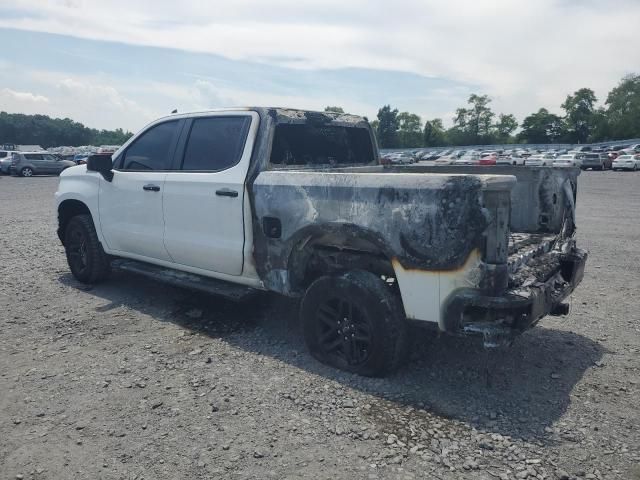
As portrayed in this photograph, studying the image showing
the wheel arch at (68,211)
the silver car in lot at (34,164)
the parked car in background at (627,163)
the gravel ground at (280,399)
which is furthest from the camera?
the parked car in background at (627,163)

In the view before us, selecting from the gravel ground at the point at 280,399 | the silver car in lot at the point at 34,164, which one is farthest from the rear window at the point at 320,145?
the silver car in lot at the point at 34,164

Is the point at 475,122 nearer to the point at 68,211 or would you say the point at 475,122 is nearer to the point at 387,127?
the point at 387,127

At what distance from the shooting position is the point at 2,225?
10.9 meters

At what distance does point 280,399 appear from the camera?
3391 mm

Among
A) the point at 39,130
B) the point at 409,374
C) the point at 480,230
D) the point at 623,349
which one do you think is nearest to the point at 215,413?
the point at 409,374

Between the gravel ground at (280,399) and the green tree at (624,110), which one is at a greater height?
the green tree at (624,110)

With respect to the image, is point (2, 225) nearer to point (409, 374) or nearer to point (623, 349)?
point (409, 374)

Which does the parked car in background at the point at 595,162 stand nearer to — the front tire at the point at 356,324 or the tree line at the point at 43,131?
the front tire at the point at 356,324

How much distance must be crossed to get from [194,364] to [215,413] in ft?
2.61

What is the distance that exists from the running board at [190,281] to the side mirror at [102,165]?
95 centimetres

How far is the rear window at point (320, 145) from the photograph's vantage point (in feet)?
14.7

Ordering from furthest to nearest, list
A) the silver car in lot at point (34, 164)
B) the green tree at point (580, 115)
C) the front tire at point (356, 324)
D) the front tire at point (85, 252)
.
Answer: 1. the green tree at point (580, 115)
2. the silver car in lot at point (34, 164)
3. the front tire at point (85, 252)
4. the front tire at point (356, 324)

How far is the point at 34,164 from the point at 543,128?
94.5 metres

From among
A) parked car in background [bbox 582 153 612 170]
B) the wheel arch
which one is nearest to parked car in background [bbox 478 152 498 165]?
parked car in background [bbox 582 153 612 170]
